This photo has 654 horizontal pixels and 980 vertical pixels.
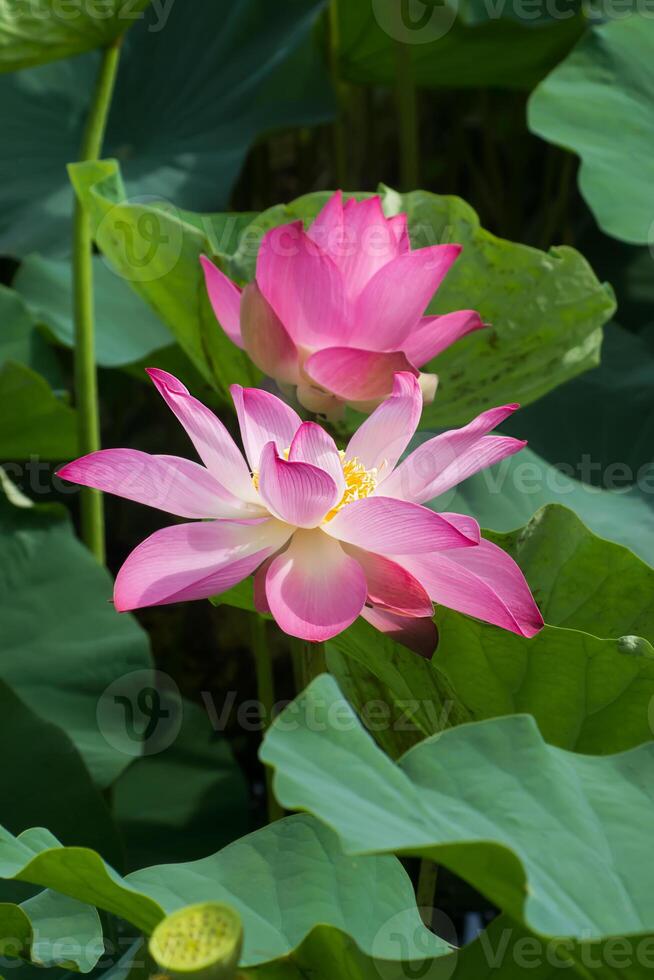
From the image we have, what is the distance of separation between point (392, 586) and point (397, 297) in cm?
23

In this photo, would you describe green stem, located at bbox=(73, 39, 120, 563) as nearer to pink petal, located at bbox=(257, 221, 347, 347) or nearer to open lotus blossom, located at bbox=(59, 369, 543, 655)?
pink petal, located at bbox=(257, 221, 347, 347)

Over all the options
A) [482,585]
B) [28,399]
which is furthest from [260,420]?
[28,399]

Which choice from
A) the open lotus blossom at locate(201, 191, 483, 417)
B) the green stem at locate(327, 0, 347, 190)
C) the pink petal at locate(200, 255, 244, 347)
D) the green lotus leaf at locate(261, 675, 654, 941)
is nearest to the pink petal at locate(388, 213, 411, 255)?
the open lotus blossom at locate(201, 191, 483, 417)

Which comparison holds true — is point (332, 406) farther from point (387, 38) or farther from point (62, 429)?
point (387, 38)

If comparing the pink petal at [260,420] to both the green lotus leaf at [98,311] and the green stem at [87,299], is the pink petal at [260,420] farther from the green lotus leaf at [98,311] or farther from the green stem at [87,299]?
the green lotus leaf at [98,311]

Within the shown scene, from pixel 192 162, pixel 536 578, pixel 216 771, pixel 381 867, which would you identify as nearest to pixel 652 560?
pixel 536 578

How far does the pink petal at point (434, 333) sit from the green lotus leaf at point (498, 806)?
0.33 metres

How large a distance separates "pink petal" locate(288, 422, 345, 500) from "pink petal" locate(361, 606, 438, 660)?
7 centimetres

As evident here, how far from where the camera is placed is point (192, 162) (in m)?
1.60

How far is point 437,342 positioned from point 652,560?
303mm

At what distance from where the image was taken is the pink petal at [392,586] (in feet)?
2.01

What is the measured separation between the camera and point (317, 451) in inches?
24.0

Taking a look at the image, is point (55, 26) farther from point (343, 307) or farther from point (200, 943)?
point (200, 943)

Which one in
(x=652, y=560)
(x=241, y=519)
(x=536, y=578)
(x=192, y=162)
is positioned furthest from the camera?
(x=192, y=162)
